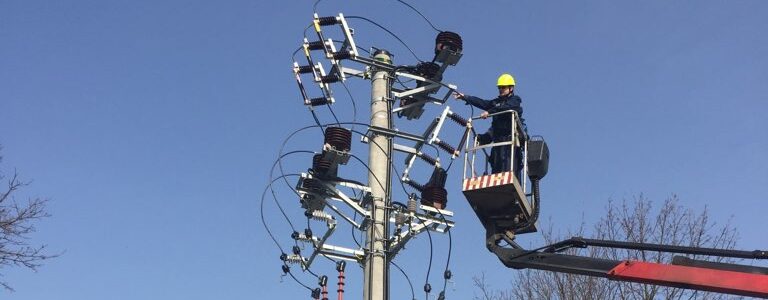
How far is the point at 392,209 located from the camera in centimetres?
1229

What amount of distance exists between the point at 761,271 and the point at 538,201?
2.64m

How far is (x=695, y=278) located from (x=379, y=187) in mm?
4613

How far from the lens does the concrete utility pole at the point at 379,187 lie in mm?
11648

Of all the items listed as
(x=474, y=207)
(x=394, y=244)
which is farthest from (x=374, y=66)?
(x=474, y=207)

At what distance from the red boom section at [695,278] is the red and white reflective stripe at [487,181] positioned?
1.59m

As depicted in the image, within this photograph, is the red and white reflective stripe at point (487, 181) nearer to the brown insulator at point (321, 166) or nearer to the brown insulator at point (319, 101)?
the brown insulator at point (321, 166)

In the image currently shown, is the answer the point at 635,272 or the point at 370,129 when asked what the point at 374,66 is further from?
the point at 635,272

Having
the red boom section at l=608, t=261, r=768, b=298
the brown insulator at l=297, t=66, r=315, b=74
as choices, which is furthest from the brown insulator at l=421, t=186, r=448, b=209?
the red boom section at l=608, t=261, r=768, b=298

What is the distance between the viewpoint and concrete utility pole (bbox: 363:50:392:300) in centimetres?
1165

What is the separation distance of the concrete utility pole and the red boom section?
10.9ft

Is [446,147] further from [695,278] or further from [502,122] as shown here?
[695,278]

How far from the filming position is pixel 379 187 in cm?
1230

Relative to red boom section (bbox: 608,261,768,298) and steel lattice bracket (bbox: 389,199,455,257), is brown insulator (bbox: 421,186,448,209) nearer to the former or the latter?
A: steel lattice bracket (bbox: 389,199,455,257)

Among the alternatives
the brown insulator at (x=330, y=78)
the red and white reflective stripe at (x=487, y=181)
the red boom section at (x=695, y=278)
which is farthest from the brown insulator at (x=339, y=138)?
the red boom section at (x=695, y=278)
